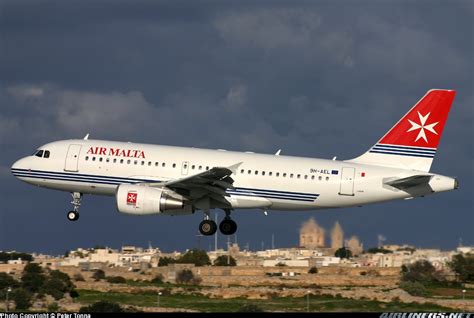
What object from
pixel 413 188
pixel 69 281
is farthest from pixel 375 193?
pixel 69 281

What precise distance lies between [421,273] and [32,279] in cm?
3251

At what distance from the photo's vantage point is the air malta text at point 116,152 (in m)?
66.6

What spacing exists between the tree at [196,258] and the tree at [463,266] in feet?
76.1

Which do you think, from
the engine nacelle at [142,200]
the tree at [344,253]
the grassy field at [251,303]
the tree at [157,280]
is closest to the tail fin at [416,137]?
the grassy field at [251,303]

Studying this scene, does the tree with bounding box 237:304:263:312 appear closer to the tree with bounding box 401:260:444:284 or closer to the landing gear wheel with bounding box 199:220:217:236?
the landing gear wheel with bounding box 199:220:217:236

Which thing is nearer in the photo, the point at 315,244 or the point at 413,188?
the point at 413,188

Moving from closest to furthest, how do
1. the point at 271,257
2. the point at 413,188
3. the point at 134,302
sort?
1. the point at 413,188
2. the point at 134,302
3. the point at 271,257

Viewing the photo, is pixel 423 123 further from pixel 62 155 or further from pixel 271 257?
pixel 271 257

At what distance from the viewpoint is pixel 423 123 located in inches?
2721

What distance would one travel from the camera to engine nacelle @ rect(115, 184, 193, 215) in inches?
2557

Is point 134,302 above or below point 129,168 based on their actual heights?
below

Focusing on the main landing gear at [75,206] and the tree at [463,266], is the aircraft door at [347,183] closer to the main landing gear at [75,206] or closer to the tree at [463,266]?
the main landing gear at [75,206]

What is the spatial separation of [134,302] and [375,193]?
2043 cm

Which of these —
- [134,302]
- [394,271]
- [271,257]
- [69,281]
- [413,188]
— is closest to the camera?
[413,188]
